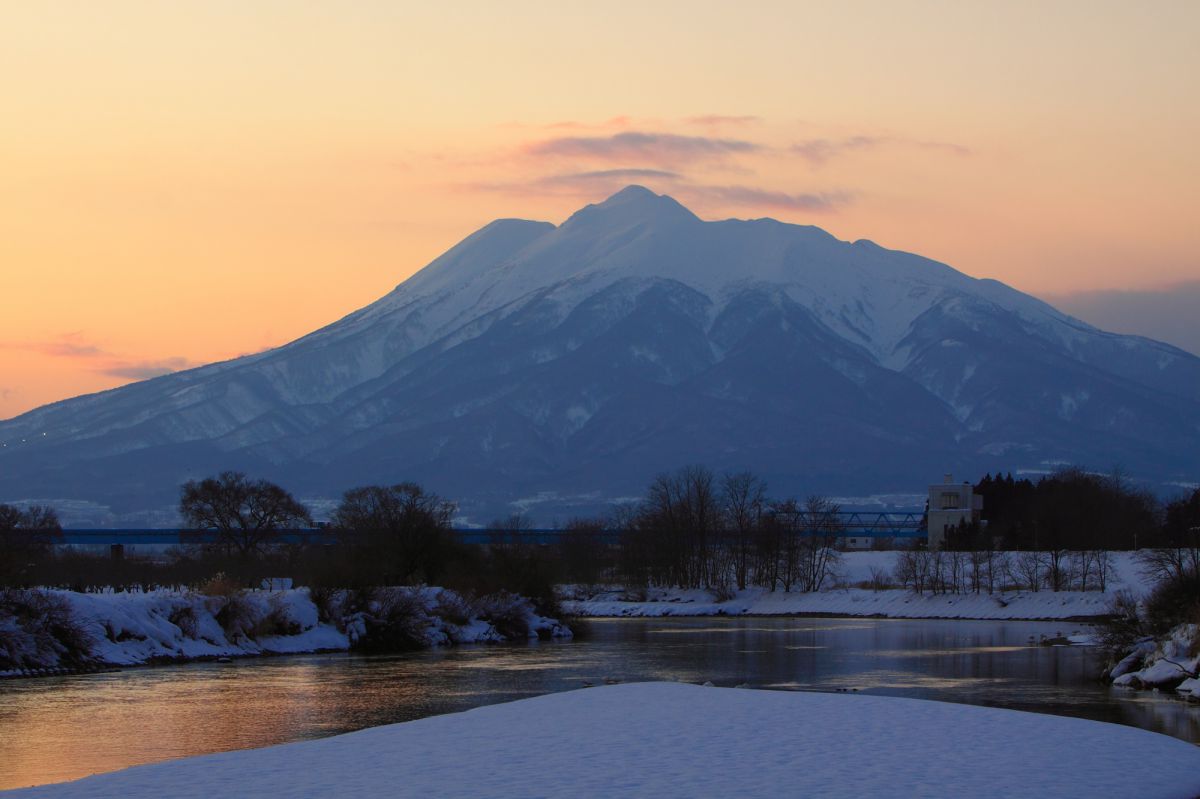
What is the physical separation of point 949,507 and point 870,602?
176ft

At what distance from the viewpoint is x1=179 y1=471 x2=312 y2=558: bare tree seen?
110 meters

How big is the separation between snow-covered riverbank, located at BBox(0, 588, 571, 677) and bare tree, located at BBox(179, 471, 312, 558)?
41212 mm

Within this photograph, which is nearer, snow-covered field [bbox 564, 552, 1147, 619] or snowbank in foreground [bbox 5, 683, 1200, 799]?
snowbank in foreground [bbox 5, 683, 1200, 799]

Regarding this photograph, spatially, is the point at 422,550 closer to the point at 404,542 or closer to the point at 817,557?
the point at 404,542

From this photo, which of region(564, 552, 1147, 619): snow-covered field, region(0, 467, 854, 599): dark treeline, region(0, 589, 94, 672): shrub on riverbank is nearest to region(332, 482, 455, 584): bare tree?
region(0, 467, 854, 599): dark treeline

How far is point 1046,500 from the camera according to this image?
431ft

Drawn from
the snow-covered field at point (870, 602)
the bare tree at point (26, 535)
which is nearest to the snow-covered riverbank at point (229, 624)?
the snow-covered field at point (870, 602)

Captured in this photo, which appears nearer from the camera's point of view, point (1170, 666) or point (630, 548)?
point (1170, 666)

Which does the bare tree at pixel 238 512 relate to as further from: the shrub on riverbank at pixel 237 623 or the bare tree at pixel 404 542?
the shrub on riverbank at pixel 237 623

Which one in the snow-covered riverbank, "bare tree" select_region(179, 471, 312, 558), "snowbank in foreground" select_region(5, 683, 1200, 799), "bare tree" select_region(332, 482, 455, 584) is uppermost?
"bare tree" select_region(179, 471, 312, 558)

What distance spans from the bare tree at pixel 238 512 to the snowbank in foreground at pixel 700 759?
80315mm

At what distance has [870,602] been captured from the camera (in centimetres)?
10075

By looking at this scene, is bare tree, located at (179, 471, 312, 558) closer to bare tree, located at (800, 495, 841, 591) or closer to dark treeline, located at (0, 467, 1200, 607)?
dark treeline, located at (0, 467, 1200, 607)

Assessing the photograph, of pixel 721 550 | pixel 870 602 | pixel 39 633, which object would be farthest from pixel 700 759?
pixel 721 550
